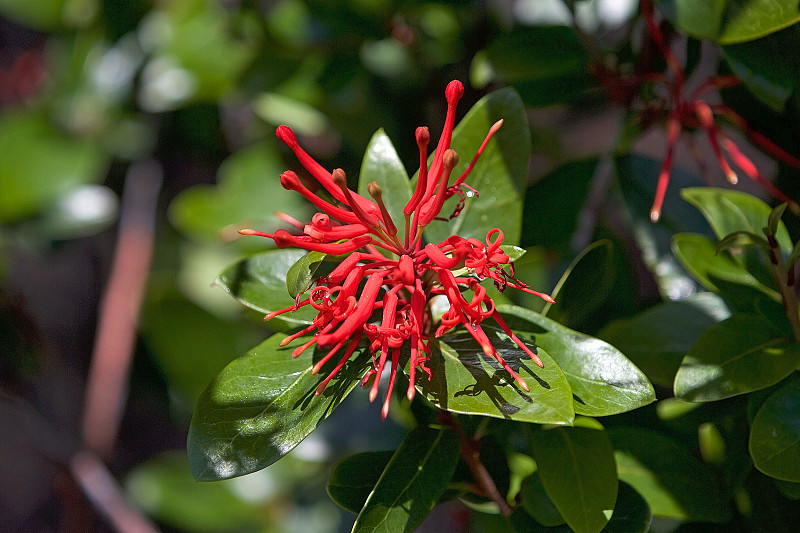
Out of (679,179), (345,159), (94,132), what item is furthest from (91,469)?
(679,179)

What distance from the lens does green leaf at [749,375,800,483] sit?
0.46m

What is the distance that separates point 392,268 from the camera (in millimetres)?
460

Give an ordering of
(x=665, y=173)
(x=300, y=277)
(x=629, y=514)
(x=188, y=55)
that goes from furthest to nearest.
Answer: (x=188, y=55), (x=665, y=173), (x=629, y=514), (x=300, y=277)

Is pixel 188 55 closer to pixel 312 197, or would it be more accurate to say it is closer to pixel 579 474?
pixel 312 197

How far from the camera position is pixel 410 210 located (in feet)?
1.45

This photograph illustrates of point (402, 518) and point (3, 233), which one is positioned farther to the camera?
point (3, 233)

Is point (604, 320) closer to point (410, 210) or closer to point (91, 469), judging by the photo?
point (410, 210)

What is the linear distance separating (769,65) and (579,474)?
0.40 metres

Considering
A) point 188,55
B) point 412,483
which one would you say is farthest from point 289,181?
point 188,55

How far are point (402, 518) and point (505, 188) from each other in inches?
11.0

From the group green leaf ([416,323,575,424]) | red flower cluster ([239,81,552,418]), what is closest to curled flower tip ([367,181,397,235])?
red flower cluster ([239,81,552,418])

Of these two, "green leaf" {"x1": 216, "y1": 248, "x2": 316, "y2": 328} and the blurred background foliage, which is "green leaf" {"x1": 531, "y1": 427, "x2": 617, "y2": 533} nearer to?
the blurred background foliage

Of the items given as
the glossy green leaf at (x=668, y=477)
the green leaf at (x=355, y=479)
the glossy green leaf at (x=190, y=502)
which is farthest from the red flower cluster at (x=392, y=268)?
the glossy green leaf at (x=190, y=502)

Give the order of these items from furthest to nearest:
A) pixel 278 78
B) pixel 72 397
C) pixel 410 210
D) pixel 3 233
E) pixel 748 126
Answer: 1. pixel 72 397
2. pixel 3 233
3. pixel 278 78
4. pixel 748 126
5. pixel 410 210
